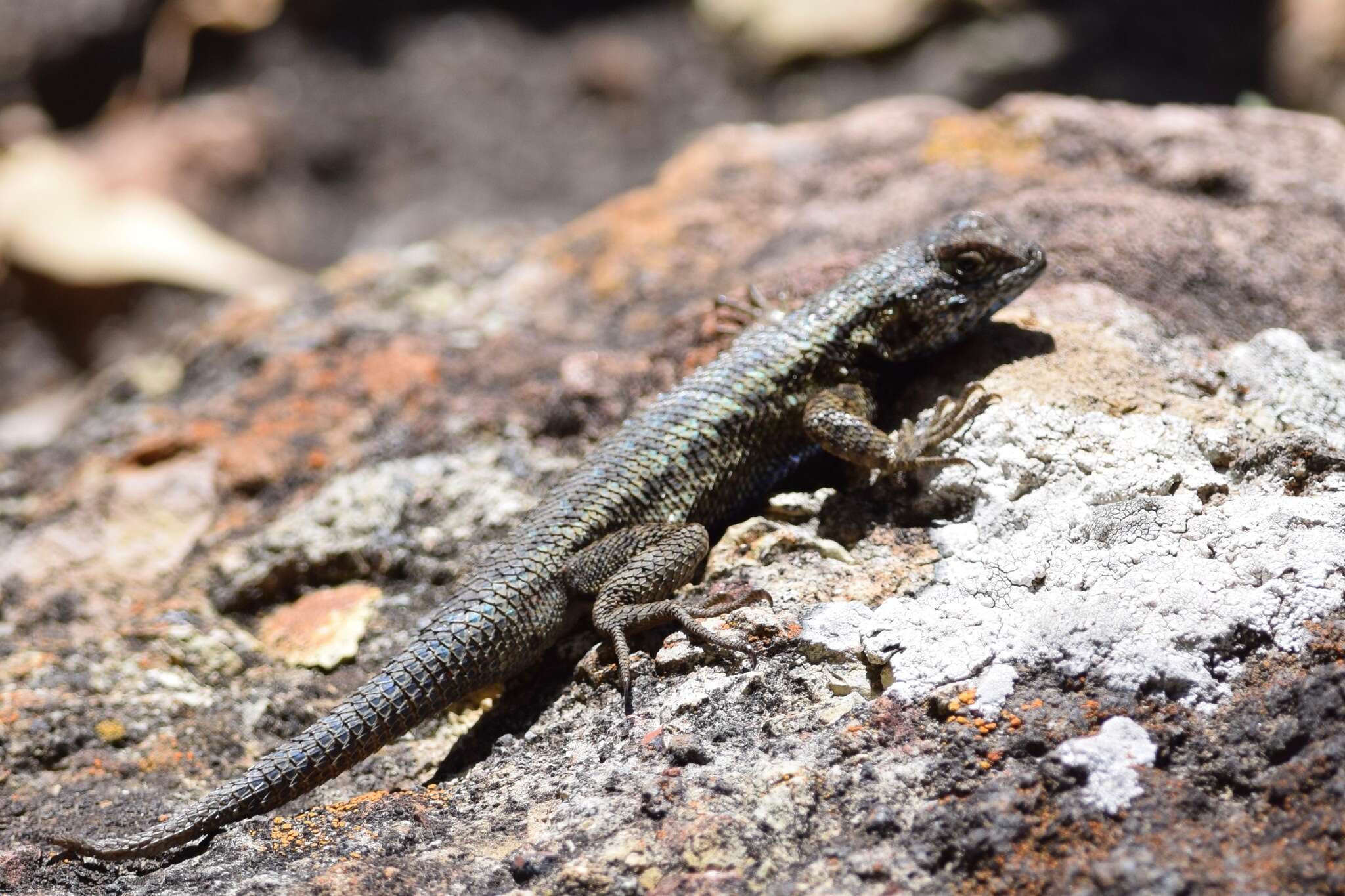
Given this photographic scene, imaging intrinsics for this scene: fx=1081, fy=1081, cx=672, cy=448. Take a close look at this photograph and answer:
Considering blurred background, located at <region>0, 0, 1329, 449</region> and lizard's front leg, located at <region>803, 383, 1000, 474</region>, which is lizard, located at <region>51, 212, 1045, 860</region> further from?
blurred background, located at <region>0, 0, 1329, 449</region>

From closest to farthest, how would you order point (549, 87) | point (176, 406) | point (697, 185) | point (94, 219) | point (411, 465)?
point (411, 465), point (176, 406), point (697, 185), point (94, 219), point (549, 87)

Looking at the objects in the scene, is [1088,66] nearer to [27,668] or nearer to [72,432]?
[72,432]

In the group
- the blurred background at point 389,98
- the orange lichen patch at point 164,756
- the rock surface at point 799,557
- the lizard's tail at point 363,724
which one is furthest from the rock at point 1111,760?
the blurred background at point 389,98

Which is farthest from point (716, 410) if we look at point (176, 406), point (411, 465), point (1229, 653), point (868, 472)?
point (176, 406)

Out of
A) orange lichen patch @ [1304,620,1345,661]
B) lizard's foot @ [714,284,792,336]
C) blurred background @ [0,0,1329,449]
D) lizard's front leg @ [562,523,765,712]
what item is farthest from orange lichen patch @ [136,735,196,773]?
blurred background @ [0,0,1329,449]

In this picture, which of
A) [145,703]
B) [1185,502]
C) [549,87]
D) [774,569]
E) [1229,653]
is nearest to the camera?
[1229,653]

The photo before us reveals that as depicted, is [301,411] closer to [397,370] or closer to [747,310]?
[397,370]

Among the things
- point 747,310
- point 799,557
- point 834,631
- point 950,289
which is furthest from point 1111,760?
point 747,310
